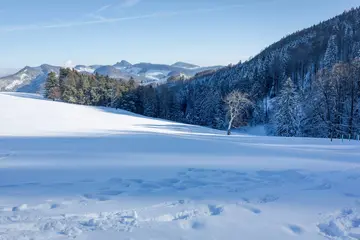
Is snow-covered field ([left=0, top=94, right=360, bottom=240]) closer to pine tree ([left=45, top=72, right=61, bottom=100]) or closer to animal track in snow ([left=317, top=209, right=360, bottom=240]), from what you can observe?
animal track in snow ([left=317, top=209, right=360, bottom=240])

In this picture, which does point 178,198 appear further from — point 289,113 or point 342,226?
point 289,113

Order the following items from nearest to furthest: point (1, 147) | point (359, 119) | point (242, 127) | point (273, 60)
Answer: point (1, 147) → point (359, 119) → point (242, 127) → point (273, 60)

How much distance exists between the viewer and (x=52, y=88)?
5491 centimetres

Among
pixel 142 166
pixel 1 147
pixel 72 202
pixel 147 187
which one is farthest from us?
pixel 1 147

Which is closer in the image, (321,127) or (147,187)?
(147,187)

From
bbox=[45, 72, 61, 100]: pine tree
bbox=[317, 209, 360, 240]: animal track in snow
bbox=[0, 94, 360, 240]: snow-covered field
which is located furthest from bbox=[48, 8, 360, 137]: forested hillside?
bbox=[317, 209, 360, 240]: animal track in snow

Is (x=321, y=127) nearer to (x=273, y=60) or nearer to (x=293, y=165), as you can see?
(x=293, y=165)

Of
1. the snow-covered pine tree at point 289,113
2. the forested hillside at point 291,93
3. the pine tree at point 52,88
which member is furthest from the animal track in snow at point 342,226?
the pine tree at point 52,88

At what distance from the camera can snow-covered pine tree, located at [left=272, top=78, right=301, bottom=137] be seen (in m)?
38.0

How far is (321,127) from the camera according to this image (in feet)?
111

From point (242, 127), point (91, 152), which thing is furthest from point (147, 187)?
point (242, 127)

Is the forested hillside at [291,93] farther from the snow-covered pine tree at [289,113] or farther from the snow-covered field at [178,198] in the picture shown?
the snow-covered field at [178,198]

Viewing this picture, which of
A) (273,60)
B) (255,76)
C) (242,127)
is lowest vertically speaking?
(242,127)

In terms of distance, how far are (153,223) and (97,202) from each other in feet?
4.23
